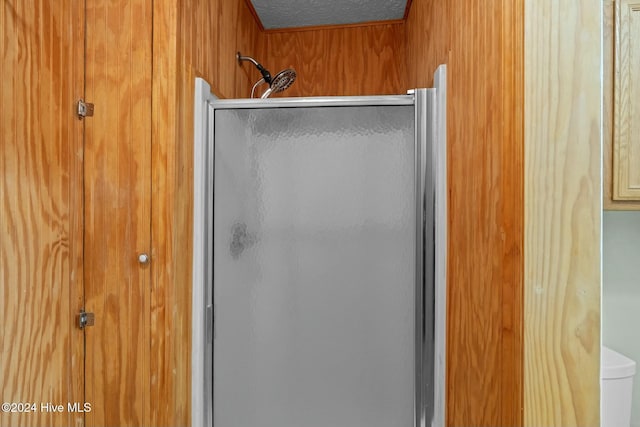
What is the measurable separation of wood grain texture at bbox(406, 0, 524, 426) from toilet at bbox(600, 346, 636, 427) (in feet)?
1.89

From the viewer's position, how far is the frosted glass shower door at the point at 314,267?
1191mm

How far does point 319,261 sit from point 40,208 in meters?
0.85

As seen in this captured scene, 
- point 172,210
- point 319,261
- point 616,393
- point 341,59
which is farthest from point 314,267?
point 341,59

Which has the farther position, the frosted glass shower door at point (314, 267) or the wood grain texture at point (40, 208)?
the frosted glass shower door at point (314, 267)

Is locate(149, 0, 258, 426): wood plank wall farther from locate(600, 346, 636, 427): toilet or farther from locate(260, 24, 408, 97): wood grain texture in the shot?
locate(600, 346, 636, 427): toilet

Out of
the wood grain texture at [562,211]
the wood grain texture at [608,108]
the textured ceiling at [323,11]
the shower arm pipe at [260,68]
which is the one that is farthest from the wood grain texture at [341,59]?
the wood grain texture at [562,211]

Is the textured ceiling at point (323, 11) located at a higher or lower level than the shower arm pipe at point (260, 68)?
higher

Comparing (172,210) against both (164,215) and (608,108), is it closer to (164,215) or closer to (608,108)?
(164,215)

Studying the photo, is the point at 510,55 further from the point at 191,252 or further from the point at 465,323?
the point at 191,252

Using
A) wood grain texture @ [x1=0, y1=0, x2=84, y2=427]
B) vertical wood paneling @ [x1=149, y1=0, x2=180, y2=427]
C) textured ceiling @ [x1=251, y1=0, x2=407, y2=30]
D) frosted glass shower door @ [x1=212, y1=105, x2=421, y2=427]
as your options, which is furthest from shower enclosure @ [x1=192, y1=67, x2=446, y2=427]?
textured ceiling @ [x1=251, y1=0, x2=407, y2=30]

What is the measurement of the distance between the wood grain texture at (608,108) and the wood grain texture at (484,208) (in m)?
0.38

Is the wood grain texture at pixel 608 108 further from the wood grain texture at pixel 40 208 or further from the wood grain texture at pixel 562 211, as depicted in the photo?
the wood grain texture at pixel 40 208

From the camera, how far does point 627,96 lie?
0.94 metres

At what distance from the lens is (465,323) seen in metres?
1.04
